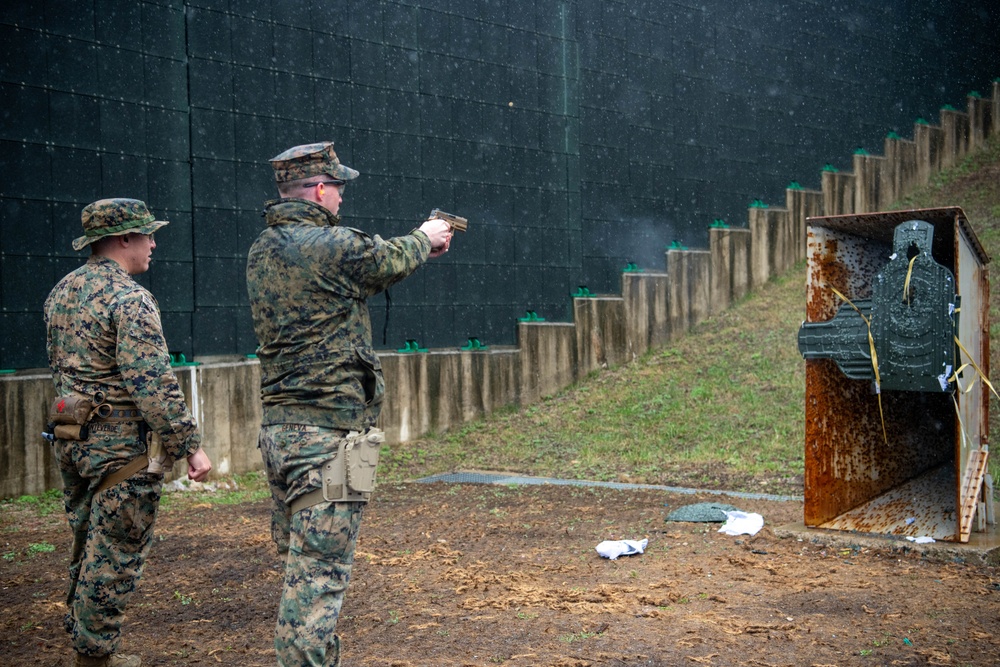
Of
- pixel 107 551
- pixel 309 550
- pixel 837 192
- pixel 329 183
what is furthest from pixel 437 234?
pixel 837 192

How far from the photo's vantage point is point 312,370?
12.1 feet

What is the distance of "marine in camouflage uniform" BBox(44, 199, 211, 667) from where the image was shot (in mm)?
4062

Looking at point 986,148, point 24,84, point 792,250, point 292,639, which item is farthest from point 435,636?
point 986,148

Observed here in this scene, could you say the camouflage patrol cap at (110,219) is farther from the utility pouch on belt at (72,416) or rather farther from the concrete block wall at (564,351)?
the concrete block wall at (564,351)

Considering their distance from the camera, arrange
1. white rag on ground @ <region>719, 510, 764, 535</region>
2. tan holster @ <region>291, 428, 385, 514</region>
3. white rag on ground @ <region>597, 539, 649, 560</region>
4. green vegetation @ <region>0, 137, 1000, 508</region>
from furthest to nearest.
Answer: green vegetation @ <region>0, 137, 1000, 508</region>
white rag on ground @ <region>719, 510, 764, 535</region>
white rag on ground @ <region>597, 539, 649, 560</region>
tan holster @ <region>291, 428, 385, 514</region>

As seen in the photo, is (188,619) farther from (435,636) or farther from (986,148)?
(986,148)

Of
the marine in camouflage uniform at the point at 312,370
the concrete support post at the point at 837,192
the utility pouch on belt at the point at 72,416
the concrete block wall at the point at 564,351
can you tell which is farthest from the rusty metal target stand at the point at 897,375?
the concrete support post at the point at 837,192

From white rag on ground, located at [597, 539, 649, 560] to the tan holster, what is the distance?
2.69 metres

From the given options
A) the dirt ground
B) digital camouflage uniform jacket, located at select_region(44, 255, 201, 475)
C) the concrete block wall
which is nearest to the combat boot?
the dirt ground

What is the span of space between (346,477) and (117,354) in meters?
1.25

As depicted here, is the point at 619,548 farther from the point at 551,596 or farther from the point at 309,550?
the point at 309,550

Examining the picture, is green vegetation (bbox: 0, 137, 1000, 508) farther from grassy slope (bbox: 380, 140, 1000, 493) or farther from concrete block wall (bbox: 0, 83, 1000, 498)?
concrete block wall (bbox: 0, 83, 1000, 498)

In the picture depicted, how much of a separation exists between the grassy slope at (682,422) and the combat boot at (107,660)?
5123 millimetres

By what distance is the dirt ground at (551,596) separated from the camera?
4.37m
